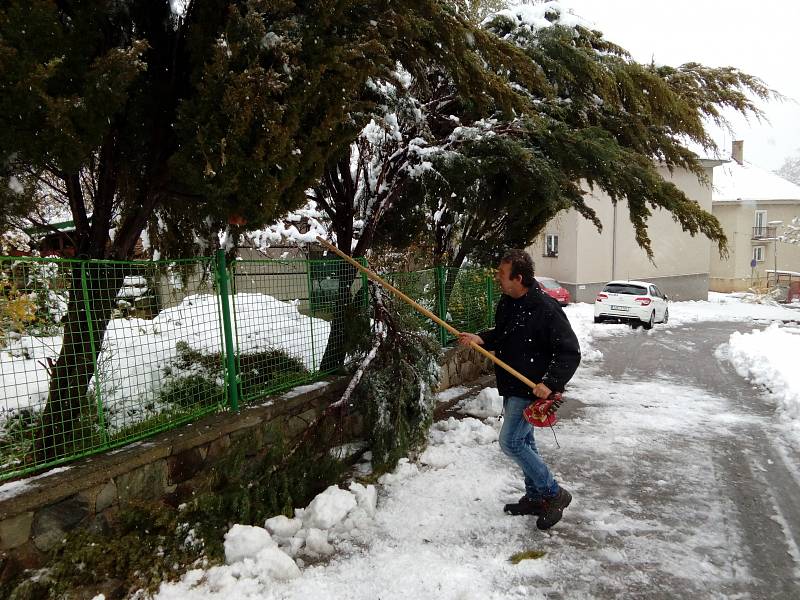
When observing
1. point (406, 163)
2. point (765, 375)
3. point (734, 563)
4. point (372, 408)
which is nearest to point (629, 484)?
point (734, 563)

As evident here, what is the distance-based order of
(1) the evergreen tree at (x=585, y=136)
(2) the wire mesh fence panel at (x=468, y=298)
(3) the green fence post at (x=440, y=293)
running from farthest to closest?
(2) the wire mesh fence panel at (x=468, y=298)
(3) the green fence post at (x=440, y=293)
(1) the evergreen tree at (x=585, y=136)

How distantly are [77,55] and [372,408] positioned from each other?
3.15 m

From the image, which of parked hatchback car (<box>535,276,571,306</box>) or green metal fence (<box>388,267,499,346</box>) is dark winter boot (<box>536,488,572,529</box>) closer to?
green metal fence (<box>388,267,499,346</box>)

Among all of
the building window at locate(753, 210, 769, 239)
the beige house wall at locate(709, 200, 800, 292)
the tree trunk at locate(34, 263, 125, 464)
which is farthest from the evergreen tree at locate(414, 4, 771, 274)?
the building window at locate(753, 210, 769, 239)

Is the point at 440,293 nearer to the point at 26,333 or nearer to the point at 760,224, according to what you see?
the point at 26,333

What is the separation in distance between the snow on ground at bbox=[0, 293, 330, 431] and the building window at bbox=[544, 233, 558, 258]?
68.7 feet

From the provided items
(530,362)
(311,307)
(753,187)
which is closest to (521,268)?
(530,362)

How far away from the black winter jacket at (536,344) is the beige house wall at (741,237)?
34.2 metres

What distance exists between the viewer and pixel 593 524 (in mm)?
3535

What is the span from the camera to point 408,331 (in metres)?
4.91

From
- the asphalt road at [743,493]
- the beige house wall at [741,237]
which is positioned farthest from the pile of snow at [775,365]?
the beige house wall at [741,237]

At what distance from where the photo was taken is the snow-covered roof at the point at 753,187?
32656 mm

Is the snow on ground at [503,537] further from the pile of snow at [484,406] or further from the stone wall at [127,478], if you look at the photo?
the pile of snow at [484,406]

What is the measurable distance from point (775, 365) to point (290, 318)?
758 centimetres
